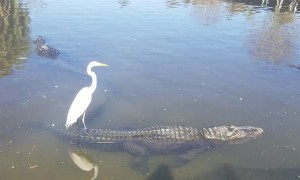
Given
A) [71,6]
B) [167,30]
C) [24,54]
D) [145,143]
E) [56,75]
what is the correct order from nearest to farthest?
1. [145,143]
2. [56,75]
3. [24,54]
4. [167,30]
5. [71,6]

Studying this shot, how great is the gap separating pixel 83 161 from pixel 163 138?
2.15 metres

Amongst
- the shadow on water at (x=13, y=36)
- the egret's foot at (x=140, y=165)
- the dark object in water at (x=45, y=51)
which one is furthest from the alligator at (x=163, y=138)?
the dark object in water at (x=45, y=51)

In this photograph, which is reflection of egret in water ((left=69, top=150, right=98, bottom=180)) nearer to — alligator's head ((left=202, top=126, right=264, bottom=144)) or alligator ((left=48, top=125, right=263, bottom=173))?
alligator ((left=48, top=125, right=263, bottom=173))

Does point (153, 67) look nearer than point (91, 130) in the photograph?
No

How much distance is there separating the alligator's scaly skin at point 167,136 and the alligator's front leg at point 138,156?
0.06m

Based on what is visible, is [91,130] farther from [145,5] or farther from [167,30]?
[145,5]

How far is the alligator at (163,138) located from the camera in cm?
945

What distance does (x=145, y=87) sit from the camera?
12.9 metres

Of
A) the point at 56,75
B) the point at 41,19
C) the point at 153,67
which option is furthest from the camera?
the point at 41,19

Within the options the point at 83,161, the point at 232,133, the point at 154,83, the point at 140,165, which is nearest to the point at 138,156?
the point at 140,165

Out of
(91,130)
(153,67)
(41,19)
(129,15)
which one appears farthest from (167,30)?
(91,130)

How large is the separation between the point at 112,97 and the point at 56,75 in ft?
9.60

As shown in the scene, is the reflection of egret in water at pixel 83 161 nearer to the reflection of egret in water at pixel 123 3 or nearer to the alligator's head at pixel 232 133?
the alligator's head at pixel 232 133

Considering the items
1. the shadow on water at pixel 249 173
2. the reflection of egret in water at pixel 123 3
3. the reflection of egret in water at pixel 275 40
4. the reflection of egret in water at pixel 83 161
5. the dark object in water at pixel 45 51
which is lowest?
the shadow on water at pixel 249 173
